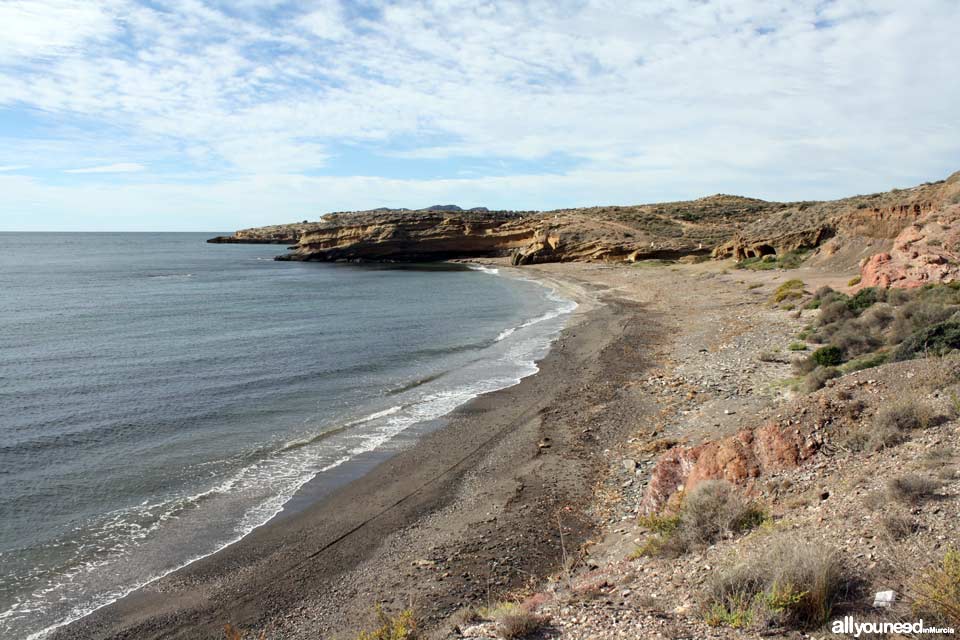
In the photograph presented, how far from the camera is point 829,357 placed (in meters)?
15.7

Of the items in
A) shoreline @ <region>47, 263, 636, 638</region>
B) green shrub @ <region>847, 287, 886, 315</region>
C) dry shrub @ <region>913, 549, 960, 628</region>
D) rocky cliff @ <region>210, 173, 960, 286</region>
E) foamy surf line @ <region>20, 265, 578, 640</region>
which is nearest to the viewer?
dry shrub @ <region>913, 549, 960, 628</region>

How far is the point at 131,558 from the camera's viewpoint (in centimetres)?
1009

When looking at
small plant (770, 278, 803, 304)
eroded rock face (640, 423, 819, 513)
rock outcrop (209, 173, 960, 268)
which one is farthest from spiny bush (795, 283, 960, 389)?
small plant (770, 278, 803, 304)

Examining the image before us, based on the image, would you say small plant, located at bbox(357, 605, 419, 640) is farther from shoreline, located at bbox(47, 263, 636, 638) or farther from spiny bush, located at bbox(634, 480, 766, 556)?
spiny bush, located at bbox(634, 480, 766, 556)

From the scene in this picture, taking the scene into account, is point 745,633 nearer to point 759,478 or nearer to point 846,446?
point 759,478

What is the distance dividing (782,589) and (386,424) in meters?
12.6

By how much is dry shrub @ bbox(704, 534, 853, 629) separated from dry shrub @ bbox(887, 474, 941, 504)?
1.21m

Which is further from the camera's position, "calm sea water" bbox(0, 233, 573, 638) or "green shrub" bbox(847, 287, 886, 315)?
"green shrub" bbox(847, 287, 886, 315)

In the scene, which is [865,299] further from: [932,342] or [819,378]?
[819,378]

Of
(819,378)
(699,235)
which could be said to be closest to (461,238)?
(699,235)

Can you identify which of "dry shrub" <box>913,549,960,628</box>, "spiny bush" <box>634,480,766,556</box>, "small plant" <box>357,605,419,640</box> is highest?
"dry shrub" <box>913,549,960,628</box>

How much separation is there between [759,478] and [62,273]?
7568 centimetres

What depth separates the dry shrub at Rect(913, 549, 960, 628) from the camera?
14.9 ft

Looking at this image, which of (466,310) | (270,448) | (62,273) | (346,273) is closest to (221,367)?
(270,448)
